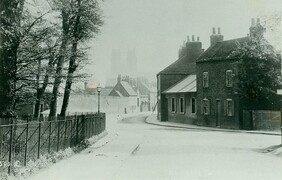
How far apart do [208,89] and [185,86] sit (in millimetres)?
7473

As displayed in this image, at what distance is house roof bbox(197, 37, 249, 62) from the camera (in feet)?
109

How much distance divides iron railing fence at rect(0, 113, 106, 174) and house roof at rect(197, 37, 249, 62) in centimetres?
1783

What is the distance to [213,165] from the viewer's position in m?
12.1

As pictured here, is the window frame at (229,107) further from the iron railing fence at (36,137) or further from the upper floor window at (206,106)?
the iron railing fence at (36,137)

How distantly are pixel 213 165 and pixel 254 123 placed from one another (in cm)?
1975

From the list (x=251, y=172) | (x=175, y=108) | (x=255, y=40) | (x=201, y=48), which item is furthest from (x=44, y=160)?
(x=201, y=48)

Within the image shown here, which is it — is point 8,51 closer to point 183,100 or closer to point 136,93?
point 183,100

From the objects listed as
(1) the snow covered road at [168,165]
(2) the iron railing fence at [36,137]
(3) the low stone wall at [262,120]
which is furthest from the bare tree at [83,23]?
(3) the low stone wall at [262,120]

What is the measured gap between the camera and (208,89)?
116ft

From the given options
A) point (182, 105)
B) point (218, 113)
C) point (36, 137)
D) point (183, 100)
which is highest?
point (183, 100)

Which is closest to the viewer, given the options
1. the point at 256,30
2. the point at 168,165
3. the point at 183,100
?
the point at 168,165

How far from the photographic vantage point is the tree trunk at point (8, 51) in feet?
35.9

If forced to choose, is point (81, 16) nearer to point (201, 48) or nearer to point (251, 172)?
point (251, 172)

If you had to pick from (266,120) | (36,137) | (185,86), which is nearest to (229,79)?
(266,120)
